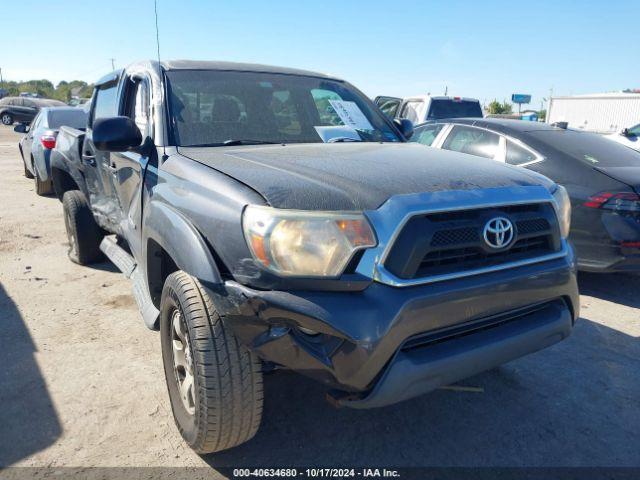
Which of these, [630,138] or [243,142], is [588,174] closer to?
[243,142]

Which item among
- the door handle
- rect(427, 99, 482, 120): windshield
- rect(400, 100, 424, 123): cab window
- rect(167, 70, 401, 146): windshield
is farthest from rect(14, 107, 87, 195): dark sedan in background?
rect(427, 99, 482, 120): windshield

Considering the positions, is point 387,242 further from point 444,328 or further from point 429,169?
point 429,169

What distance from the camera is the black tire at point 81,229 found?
4920mm

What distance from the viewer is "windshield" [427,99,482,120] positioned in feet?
36.4

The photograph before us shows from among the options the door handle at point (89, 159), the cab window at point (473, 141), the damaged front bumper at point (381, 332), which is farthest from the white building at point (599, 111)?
the damaged front bumper at point (381, 332)

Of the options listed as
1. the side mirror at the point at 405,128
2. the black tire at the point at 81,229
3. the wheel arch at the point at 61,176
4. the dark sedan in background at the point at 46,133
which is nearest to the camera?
the side mirror at the point at 405,128

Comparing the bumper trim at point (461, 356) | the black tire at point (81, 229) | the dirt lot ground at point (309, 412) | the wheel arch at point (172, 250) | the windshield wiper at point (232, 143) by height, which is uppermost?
the windshield wiper at point (232, 143)

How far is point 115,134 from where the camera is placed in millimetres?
2729

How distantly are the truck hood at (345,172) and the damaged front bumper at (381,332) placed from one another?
14.9 inches

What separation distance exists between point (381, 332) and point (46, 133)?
26.1 feet

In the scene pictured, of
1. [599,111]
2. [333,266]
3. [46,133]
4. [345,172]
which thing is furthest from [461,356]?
[599,111]

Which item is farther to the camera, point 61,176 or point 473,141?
point 473,141

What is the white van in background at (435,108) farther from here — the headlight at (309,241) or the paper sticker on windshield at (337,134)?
the headlight at (309,241)

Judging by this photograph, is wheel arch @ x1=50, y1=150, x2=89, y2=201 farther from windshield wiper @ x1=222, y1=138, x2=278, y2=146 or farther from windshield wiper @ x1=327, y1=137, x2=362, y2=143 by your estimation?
windshield wiper @ x1=327, y1=137, x2=362, y2=143
